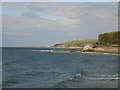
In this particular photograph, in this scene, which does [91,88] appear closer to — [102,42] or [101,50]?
[101,50]

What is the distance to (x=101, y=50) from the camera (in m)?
155

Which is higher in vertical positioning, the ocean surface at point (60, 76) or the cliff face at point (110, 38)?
the cliff face at point (110, 38)

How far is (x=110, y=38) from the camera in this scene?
586ft

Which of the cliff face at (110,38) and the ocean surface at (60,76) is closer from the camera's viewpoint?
the ocean surface at (60,76)

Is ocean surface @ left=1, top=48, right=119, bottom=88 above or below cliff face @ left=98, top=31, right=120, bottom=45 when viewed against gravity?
below

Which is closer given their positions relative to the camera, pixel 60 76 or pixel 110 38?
pixel 60 76

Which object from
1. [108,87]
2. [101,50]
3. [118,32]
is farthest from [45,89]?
[118,32]

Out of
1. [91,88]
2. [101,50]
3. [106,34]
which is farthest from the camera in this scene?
[106,34]

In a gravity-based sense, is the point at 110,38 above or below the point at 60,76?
above

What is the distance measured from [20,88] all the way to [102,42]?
499 feet

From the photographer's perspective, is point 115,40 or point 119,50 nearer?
point 119,50

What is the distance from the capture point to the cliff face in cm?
17202

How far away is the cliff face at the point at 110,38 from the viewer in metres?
172

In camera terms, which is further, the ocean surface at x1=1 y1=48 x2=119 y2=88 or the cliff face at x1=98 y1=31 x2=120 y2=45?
the cliff face at x1=98 y1=31 x2=120 y2=45
